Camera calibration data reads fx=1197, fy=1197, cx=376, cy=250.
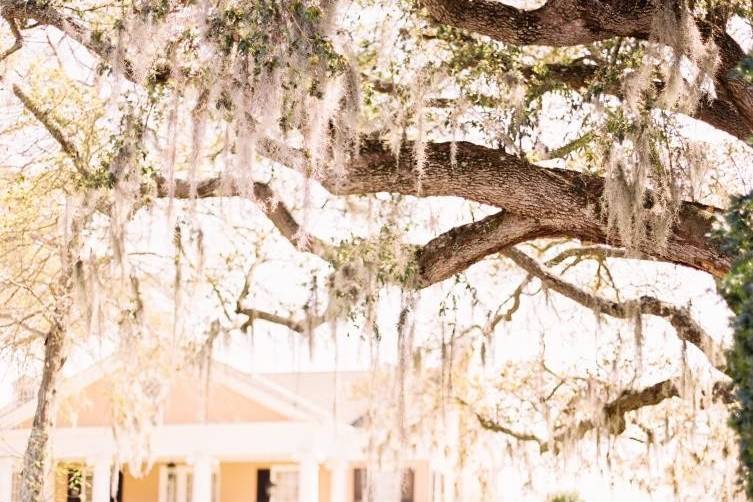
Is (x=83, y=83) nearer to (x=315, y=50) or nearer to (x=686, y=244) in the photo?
(x=315, y=50)

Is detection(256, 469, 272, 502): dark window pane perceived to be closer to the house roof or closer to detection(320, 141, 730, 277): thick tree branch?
the house roof

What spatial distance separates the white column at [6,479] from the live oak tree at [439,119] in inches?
491

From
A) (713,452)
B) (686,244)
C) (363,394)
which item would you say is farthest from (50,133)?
(363,394)

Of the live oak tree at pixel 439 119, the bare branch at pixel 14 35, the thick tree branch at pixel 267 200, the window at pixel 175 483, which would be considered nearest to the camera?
the live oak tree at pixel 439 119

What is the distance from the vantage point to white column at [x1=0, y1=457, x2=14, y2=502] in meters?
21.8

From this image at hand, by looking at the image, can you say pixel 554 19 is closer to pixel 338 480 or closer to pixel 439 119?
pixel 439 119

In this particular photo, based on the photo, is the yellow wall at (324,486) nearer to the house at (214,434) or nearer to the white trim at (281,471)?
the white trim at (281,471)

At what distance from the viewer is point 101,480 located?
21.0 metres

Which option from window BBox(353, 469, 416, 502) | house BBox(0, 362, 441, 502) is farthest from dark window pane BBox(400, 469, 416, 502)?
house BBox(0, 362, 441, 502)

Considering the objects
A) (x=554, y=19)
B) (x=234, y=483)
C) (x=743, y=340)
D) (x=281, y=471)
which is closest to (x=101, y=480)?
(x=234, y=483)

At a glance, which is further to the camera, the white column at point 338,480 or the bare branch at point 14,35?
the white column at point 338,480

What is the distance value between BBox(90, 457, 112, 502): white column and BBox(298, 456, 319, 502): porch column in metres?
3.42

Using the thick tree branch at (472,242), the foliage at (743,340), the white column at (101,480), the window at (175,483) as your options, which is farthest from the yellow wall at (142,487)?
the foliage at (743,340)

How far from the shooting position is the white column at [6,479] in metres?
21.8
